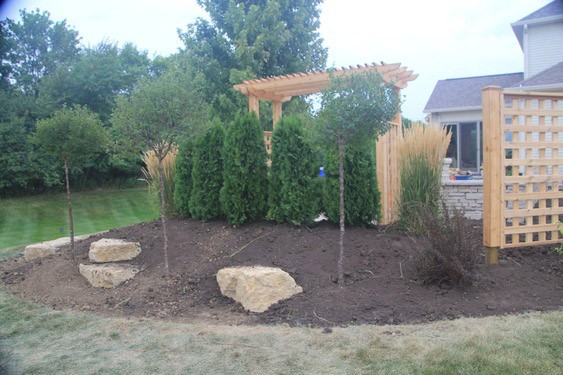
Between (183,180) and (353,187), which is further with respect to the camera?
(183,180)

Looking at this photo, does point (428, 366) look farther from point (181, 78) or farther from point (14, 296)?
point (14, 296)

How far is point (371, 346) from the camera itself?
9.25 ft

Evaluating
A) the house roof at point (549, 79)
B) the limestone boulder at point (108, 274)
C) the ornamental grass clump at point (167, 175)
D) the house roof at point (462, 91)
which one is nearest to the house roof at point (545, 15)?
the house roof at point (462, 91)

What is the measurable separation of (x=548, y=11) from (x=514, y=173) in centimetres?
1145

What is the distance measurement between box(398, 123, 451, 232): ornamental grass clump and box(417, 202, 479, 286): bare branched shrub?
1.50 meters

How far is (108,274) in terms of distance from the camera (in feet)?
15.3

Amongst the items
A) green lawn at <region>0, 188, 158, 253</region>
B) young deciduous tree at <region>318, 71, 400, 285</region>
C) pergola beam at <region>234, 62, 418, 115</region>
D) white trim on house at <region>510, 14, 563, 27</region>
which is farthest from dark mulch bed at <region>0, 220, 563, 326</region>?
white trim on house at <region>510, 14, 563, 27</region>

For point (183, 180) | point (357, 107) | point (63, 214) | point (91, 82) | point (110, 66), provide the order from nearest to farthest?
point (357, 107)
point (183, 180)
point (63, 214)
point (91, 82)
point (110, 66)

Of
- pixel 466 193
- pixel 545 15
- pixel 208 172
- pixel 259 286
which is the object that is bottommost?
pixel 259 286

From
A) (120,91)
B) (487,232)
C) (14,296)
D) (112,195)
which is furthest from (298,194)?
(120,91)

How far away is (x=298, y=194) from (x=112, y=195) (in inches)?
548

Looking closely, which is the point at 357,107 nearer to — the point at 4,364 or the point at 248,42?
the point at 4,364

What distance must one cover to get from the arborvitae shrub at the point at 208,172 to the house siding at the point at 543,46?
469 inches

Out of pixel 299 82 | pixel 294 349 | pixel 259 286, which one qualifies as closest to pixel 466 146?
pixel 299 82
